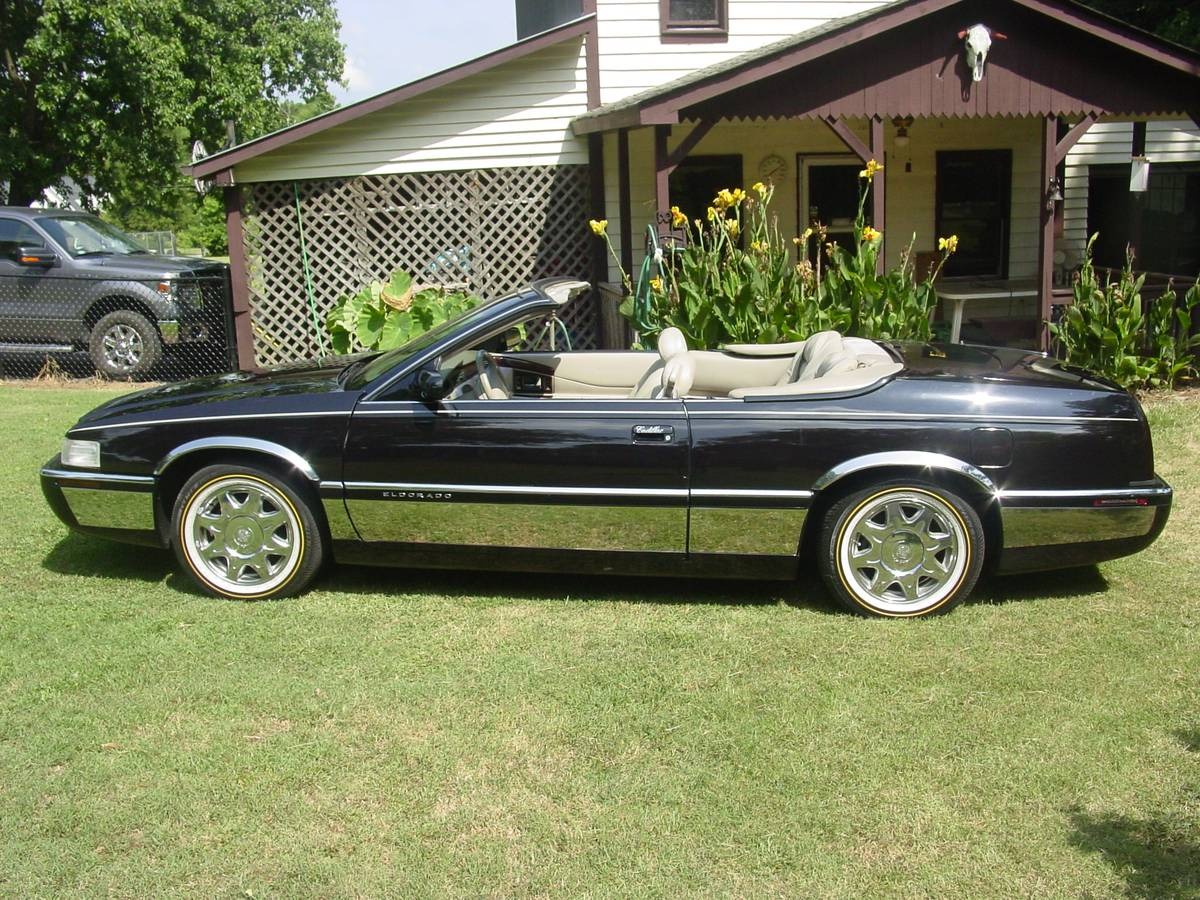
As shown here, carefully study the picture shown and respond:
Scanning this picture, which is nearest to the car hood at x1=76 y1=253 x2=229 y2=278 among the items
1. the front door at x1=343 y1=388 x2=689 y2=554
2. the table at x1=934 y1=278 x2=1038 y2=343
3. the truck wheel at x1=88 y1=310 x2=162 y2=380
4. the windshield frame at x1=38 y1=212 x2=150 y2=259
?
the windshield frame at x1=38 y1=212 x2=150 y2=259

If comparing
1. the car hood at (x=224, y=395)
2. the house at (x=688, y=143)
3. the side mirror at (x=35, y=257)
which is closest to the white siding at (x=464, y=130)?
the house at (x=688, y=143)

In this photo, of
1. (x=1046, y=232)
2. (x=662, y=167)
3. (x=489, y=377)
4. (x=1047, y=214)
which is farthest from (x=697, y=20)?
(x=489, y=377)

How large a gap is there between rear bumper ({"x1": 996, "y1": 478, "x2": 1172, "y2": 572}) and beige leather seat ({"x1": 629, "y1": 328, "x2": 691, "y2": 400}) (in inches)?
68.1

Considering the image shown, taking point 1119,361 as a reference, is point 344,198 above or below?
above

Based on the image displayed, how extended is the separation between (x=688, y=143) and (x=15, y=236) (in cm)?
758

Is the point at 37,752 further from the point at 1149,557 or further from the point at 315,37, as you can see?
the point at 315,37

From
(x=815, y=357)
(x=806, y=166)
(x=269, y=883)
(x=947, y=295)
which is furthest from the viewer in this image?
(x=806, y=166)

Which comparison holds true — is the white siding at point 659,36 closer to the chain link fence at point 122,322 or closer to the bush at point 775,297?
the bush at point 775,297

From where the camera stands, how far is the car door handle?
16.9 ft

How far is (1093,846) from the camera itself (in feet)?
11.3


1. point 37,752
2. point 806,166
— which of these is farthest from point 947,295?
point 37,752

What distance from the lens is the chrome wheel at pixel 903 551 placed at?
201 inches

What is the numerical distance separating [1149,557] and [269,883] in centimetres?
469

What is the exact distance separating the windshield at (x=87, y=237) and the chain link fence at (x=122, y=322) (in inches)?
18.5
